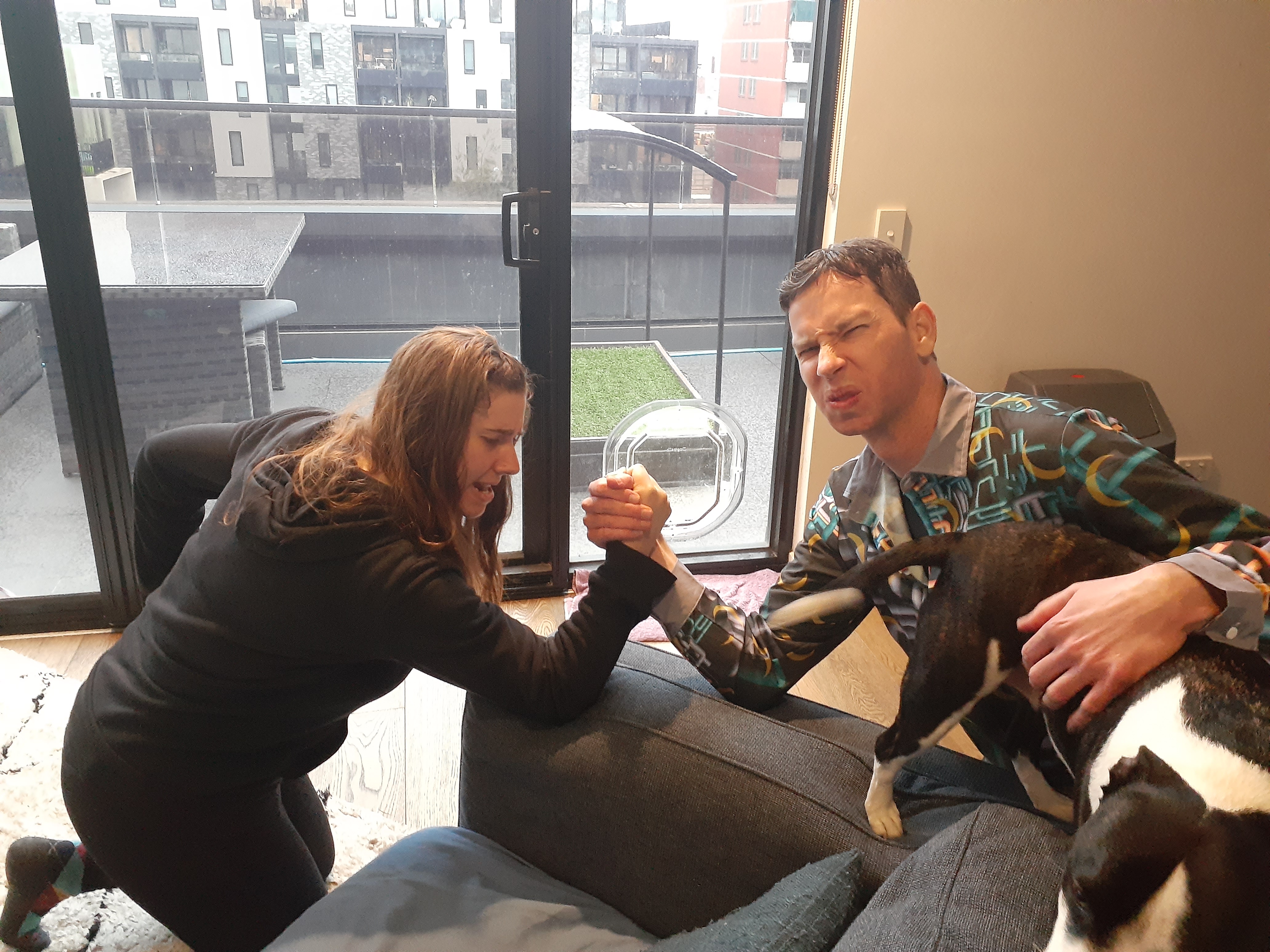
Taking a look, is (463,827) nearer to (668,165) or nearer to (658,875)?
(658,875)

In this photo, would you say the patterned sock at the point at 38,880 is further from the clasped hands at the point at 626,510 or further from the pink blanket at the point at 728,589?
the pink blanket at the point at 728,589

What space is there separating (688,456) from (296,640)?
6.26 ft

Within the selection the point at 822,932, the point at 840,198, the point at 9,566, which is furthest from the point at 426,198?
the point at 822,932

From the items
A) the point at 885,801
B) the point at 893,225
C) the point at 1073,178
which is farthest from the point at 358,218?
the point at 885,801

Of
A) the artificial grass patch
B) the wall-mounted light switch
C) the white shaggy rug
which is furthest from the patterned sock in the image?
the wall-mounted light switch

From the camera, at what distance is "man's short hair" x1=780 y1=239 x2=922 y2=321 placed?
1.31 metres

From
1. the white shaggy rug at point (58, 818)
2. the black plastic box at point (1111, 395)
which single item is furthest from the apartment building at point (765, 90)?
the white shaggy rug at point (58, 818)

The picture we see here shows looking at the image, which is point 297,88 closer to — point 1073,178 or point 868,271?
point 868,271

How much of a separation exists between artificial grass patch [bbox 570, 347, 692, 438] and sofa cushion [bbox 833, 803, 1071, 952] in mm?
1915

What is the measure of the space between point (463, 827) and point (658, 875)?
32 centimetres

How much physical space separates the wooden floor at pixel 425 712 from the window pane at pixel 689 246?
0.57 metres

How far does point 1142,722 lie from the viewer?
0.95m

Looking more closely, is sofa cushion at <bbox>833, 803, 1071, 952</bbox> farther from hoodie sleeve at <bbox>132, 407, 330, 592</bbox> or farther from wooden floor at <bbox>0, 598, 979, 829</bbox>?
hoodie sleeve at <bbox>132, 407, 330, 592</bbox>

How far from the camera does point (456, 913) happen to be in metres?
1.12
